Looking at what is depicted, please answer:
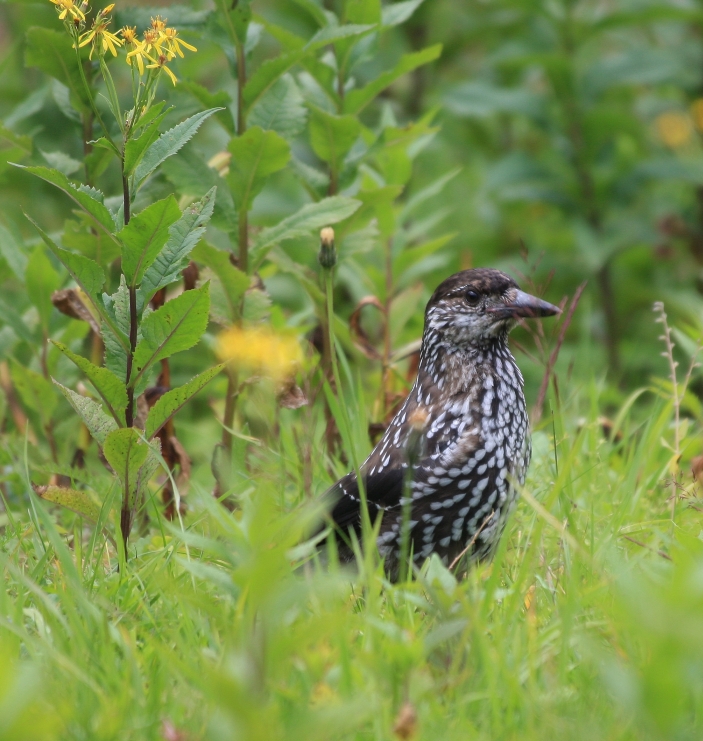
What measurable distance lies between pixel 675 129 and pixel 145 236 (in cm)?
489

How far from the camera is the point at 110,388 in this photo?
11.2ft

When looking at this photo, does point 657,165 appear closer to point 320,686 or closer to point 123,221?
point 123,221

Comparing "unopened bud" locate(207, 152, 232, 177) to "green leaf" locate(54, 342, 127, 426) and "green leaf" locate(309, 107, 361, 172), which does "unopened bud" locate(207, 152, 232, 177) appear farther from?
"green leaf" locate(54, 342, 127, 426)

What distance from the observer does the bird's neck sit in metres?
3.96

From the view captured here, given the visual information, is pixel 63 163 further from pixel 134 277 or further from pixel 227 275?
pixel 134 277

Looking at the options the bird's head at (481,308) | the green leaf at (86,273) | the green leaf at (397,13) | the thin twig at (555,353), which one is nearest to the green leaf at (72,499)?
the green leaf at (86,273)

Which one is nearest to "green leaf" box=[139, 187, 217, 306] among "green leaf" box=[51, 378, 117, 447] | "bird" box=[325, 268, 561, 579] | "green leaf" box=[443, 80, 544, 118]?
"green leaf" box=[51, 378, 117, 447]

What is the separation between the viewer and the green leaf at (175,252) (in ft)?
11.1

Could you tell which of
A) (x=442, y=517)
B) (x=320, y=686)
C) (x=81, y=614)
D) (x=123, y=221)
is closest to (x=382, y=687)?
(x=320, y=686)

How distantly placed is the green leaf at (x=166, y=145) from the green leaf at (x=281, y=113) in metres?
0.92

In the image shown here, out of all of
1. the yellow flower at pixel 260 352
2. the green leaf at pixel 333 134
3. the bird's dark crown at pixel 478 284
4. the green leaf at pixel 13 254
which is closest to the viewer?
the yellow flower at pixel 260 352

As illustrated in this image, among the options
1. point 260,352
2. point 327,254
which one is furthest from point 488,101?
point 260,352

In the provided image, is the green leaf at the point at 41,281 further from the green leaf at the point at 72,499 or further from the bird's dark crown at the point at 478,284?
Result: the bird's dark crown at the point at 478,284

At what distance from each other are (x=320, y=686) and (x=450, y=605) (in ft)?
1.34
